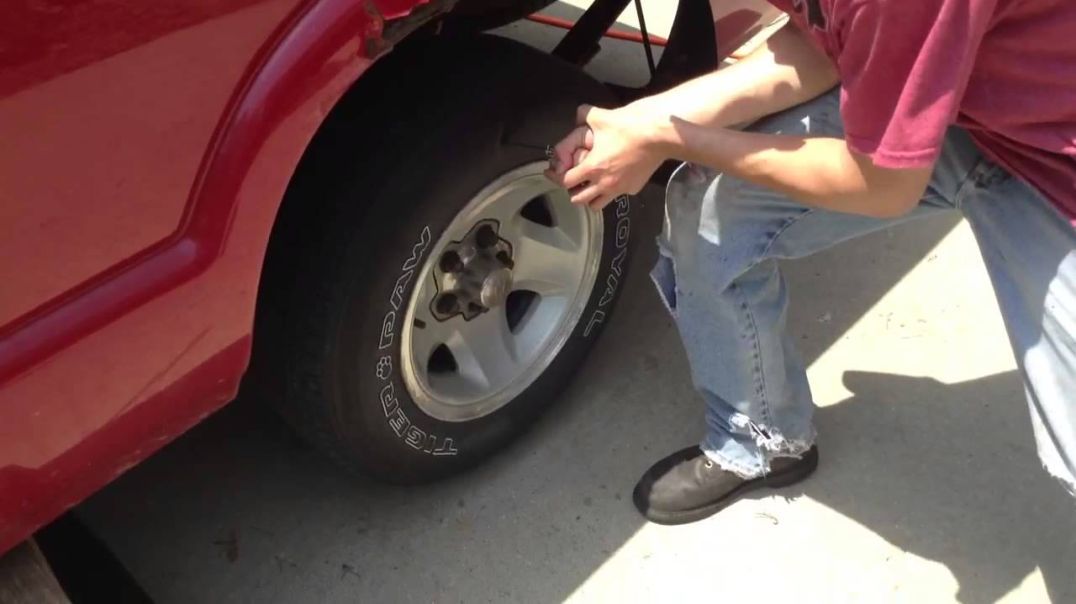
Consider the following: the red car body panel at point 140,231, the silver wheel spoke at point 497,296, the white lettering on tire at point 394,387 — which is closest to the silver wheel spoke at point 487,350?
the silver wheel spoke at point 497,296

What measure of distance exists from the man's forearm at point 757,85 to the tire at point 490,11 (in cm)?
33

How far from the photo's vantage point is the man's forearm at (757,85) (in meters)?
1.60

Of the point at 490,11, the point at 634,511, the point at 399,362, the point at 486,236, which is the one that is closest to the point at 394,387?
the point at 399,362

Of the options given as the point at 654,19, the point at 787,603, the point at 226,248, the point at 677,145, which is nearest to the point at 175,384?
A: the point at 226,248

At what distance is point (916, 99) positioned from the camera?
3.86 ft

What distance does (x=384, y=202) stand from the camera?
5.30ft

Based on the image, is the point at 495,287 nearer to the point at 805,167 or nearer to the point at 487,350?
the point at 487,350

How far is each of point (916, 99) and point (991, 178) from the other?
15.4 inches

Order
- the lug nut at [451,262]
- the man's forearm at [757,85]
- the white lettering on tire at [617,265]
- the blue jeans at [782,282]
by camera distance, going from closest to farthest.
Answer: the blue jeans at [782,282] → the man's forearm at [757,85] → the lug nut at [451,262] → the white lettering on tire at [617,265]

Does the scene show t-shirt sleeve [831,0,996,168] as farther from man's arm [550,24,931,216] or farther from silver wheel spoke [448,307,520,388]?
silver wheel spoke [448,307,520,388]

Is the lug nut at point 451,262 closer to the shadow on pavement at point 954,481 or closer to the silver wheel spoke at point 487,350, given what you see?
the silver wheel spoke at point 487,350

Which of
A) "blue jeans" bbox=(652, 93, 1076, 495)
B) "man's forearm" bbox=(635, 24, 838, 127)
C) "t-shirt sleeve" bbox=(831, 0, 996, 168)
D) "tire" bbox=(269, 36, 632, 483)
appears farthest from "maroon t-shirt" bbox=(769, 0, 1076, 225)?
"tire" bbox=(269, 36, 632, 483)

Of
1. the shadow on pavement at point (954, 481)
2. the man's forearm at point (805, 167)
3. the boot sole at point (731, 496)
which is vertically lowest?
the shadow on pavement at point (954, 481)

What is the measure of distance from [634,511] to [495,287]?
A: 0.52 meters
